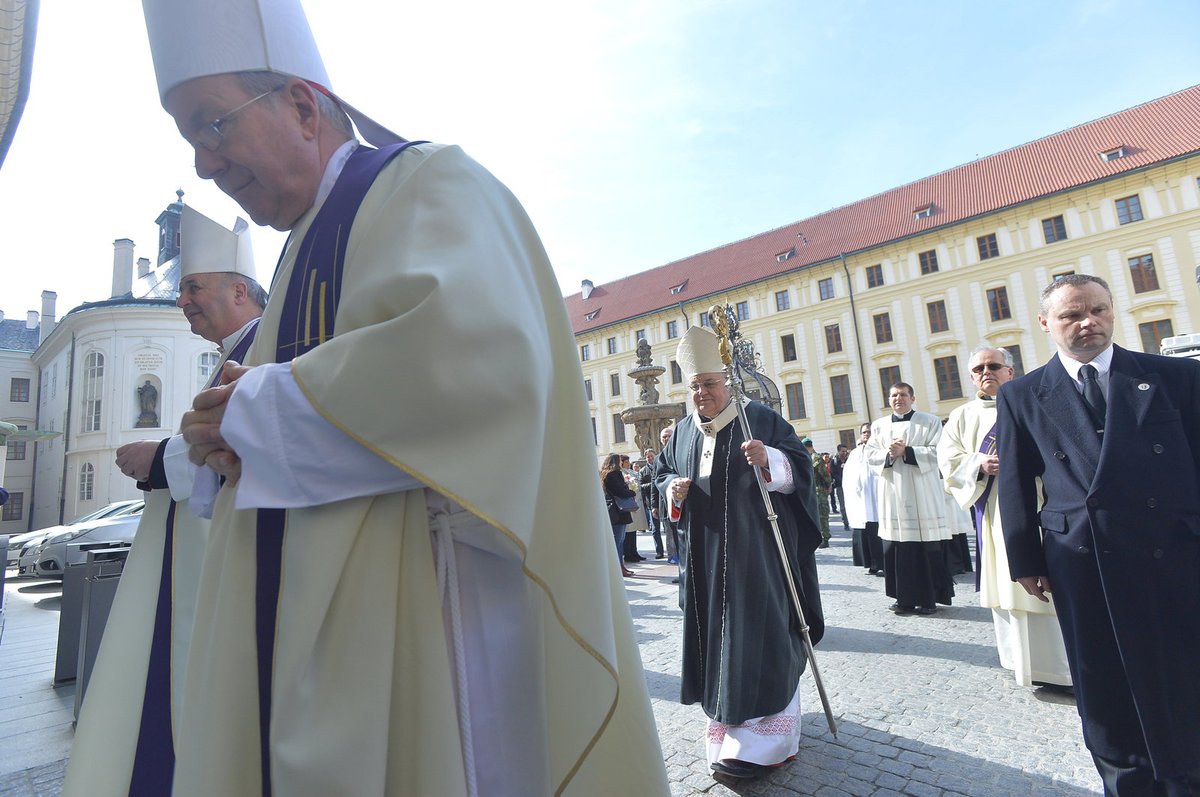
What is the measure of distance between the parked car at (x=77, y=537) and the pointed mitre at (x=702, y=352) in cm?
963

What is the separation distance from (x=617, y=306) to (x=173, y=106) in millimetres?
49910

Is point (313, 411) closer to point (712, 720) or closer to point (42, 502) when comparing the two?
point (712, 720)

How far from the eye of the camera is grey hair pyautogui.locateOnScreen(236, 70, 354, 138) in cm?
149

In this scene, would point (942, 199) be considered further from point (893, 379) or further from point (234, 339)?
point (234, 339)

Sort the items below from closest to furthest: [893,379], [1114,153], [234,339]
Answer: [234,339] → [1114,153] → [893,379]

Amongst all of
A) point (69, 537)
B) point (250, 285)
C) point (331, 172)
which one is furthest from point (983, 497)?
point (69, 537)

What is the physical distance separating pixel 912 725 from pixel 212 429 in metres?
3.82

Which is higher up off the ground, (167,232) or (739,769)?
(167,232)

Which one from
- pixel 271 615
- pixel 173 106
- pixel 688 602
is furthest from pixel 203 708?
pixel 688 602

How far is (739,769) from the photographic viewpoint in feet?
10.0

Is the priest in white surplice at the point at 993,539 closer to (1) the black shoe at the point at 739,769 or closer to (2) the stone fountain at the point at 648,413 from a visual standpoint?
(1) the black shoe at the point at 739,769

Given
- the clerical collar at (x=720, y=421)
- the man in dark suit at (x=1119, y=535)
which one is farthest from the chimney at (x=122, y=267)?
the man in dark suit at (x=1119, y=535)

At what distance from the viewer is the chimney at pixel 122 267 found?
33031 millimetres

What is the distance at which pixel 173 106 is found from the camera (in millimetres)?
1499
